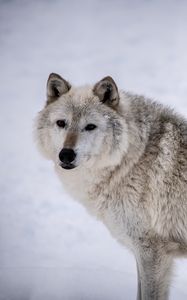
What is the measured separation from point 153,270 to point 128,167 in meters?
1.08

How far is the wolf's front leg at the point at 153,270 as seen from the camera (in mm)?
4680

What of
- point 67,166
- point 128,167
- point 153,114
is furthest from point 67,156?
point 153,114

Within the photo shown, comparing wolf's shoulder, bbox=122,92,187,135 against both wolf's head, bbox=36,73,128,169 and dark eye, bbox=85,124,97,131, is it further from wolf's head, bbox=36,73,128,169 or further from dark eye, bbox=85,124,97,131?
dark eye, bbox=85,124,97,131

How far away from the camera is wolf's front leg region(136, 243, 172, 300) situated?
4680 millimetres

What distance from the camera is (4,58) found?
15.4 metres

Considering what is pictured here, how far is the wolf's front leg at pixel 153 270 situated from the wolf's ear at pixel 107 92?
1.59 metres

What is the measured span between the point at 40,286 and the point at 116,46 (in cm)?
1109

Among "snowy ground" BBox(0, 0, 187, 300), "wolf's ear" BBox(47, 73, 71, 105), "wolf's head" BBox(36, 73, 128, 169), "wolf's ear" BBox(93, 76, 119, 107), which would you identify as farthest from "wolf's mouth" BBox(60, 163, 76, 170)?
"snowy ground" BBox(0, 0, 187, 300)

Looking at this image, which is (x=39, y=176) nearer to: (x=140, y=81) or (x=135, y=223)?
(x=140, y=81)

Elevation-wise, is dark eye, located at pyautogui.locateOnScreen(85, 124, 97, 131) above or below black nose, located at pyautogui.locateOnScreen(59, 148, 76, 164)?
above

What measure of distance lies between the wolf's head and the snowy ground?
1558 millimetres

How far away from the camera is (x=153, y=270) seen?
15.4ft

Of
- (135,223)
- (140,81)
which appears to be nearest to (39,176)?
(140,81)

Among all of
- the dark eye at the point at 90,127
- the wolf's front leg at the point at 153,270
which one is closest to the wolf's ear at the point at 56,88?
the dark eye at the point at 90,127
